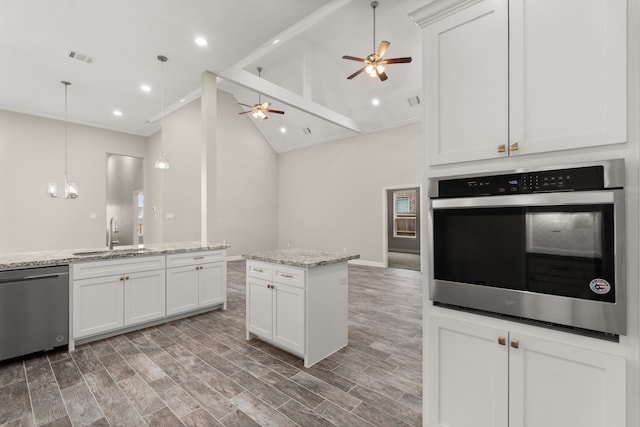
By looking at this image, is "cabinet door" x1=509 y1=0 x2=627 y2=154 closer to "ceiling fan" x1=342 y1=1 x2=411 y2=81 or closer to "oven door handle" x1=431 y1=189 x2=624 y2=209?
"oven door handle" x1=431 y1=189 x2=624 y2=209

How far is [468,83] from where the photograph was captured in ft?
4.58

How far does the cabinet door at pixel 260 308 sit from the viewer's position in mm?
2756

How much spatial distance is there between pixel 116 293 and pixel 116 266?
0.94 feet

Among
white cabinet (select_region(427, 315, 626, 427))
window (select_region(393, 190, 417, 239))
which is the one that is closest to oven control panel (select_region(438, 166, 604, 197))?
white cabinet (select_region(427, 315, 626, 427))

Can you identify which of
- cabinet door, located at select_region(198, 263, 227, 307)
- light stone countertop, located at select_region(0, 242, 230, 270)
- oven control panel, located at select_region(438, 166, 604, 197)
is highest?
oven control panel, located at select_region(438, 166, 604, 197)

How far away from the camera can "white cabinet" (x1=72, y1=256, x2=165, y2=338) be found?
2.81 metres

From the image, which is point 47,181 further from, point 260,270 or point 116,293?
point 260,270

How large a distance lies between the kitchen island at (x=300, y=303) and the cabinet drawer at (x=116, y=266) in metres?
1.23

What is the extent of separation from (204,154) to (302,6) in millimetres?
2596

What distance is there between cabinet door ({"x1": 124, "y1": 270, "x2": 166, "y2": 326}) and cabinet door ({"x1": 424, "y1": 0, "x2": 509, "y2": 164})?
3.23 metres

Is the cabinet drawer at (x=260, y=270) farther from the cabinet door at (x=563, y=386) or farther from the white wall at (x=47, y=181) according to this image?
the white wall at (x=47, y=181)

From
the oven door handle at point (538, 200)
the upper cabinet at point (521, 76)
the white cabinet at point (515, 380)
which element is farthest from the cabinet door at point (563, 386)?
the upper cabinet at point (521, 76)

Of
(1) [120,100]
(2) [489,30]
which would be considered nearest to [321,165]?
(1) [120,100]

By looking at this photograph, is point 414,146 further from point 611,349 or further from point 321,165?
point 611,349
